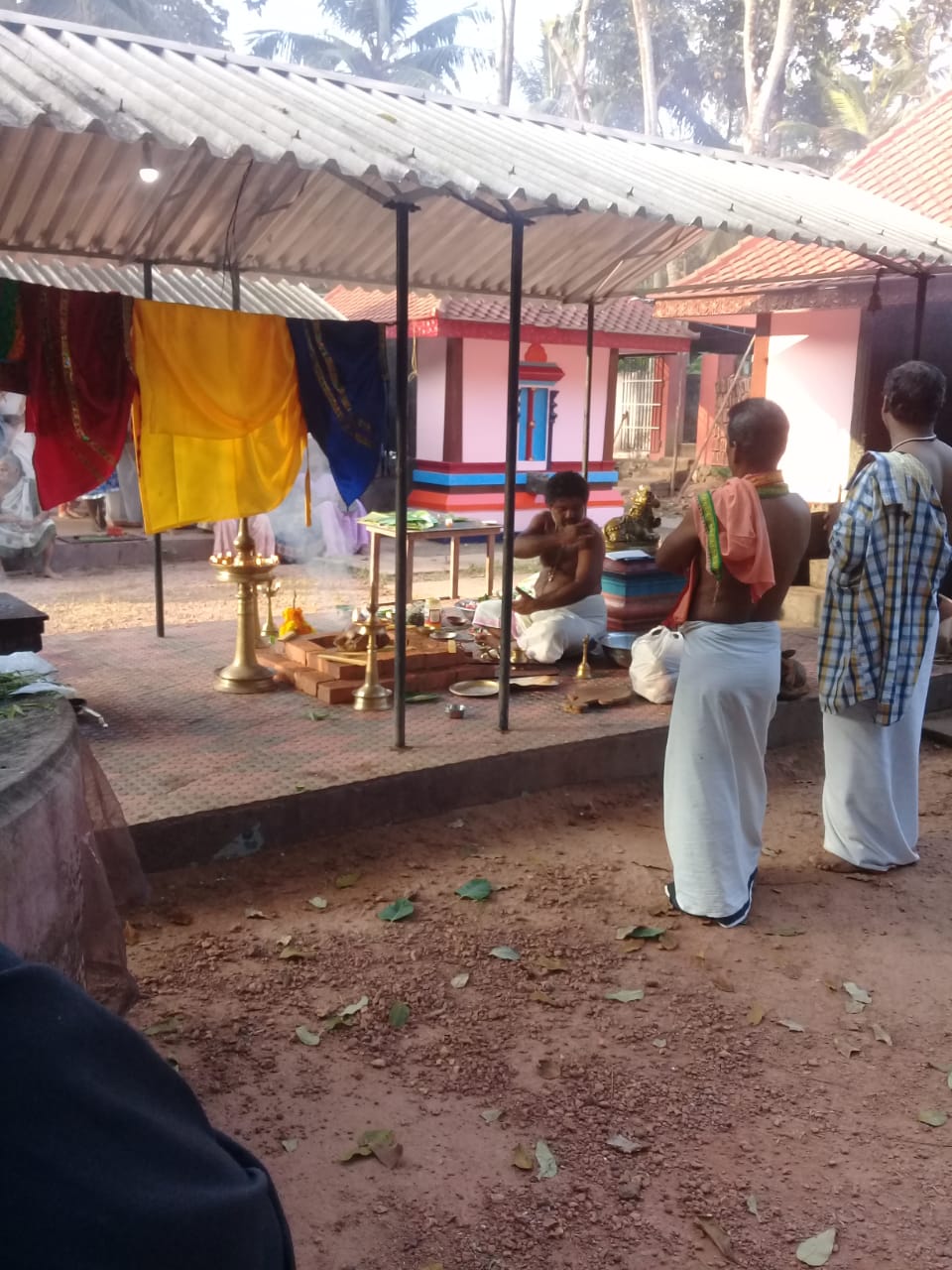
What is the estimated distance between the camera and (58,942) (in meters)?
2.60

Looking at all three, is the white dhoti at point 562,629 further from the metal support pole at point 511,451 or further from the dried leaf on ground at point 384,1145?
the dried leaf on ground at point 384,1145

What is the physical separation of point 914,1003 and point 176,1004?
2.58 m

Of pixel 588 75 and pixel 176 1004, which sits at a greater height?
pixel 588 75

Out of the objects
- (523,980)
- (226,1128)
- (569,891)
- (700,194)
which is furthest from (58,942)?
(700,194)

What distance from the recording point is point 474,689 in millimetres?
6520

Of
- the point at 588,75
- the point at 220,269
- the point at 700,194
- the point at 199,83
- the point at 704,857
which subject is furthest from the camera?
the point at 588,75

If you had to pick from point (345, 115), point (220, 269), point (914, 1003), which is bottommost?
point (914, 1003)

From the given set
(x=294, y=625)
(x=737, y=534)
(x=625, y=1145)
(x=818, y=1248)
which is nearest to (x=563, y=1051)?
(x=625, y=1145)

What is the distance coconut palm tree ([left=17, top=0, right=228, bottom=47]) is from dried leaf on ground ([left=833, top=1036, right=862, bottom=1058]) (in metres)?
24.1

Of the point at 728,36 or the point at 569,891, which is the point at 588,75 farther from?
the point at 569,891

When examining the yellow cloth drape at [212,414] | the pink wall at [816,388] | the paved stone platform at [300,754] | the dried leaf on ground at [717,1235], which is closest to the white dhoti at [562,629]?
the paved stone platform at [300,754]

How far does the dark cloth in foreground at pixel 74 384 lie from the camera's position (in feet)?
17.0

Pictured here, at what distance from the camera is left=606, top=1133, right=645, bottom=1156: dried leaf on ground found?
9.64ft

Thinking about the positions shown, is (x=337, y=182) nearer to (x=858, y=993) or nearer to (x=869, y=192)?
(x=858, y=993)
